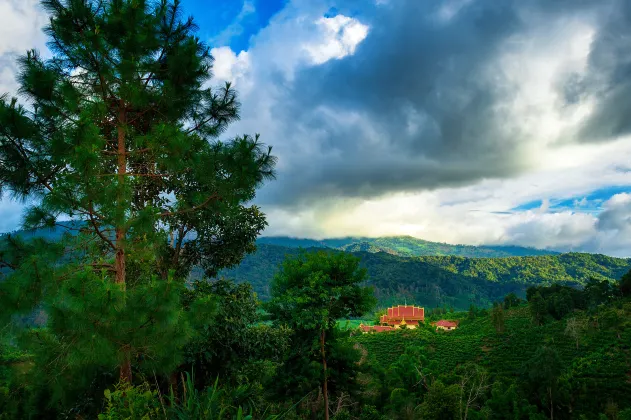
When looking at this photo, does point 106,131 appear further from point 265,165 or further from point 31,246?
point 265,165

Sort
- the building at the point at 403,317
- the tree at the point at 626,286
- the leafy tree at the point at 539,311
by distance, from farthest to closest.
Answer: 1. the building at the point at 403,317
2. the leafy tree at the point at 539,311
3. the tree at the point at 626,286

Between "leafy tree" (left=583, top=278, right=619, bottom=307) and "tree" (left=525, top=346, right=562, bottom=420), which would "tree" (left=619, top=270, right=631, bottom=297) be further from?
"tree" (left=525, top=346, right=562, bottom=420)

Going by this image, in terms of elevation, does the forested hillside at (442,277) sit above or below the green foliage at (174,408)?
below

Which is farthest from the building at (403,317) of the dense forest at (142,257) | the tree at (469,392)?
the dense forest at (142,257)

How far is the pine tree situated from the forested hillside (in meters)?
116

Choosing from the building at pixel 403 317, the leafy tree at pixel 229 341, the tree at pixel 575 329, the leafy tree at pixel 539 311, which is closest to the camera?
the leafy tree at pixel 229 341

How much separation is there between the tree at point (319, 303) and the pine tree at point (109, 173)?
4.23 meters

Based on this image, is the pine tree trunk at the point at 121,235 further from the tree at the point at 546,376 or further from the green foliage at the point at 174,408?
the tree at the point at 546,376

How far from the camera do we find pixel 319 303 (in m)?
11.1

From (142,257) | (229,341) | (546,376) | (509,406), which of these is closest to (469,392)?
(509,406)

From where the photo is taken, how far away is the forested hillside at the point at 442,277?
14500cm

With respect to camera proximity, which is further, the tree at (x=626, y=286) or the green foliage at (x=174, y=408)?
the tree at (x=626, y=286)

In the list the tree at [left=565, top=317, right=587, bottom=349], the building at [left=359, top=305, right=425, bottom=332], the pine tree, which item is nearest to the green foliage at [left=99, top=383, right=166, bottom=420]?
the pine tree

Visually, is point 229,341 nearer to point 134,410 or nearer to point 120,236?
point 120,236
